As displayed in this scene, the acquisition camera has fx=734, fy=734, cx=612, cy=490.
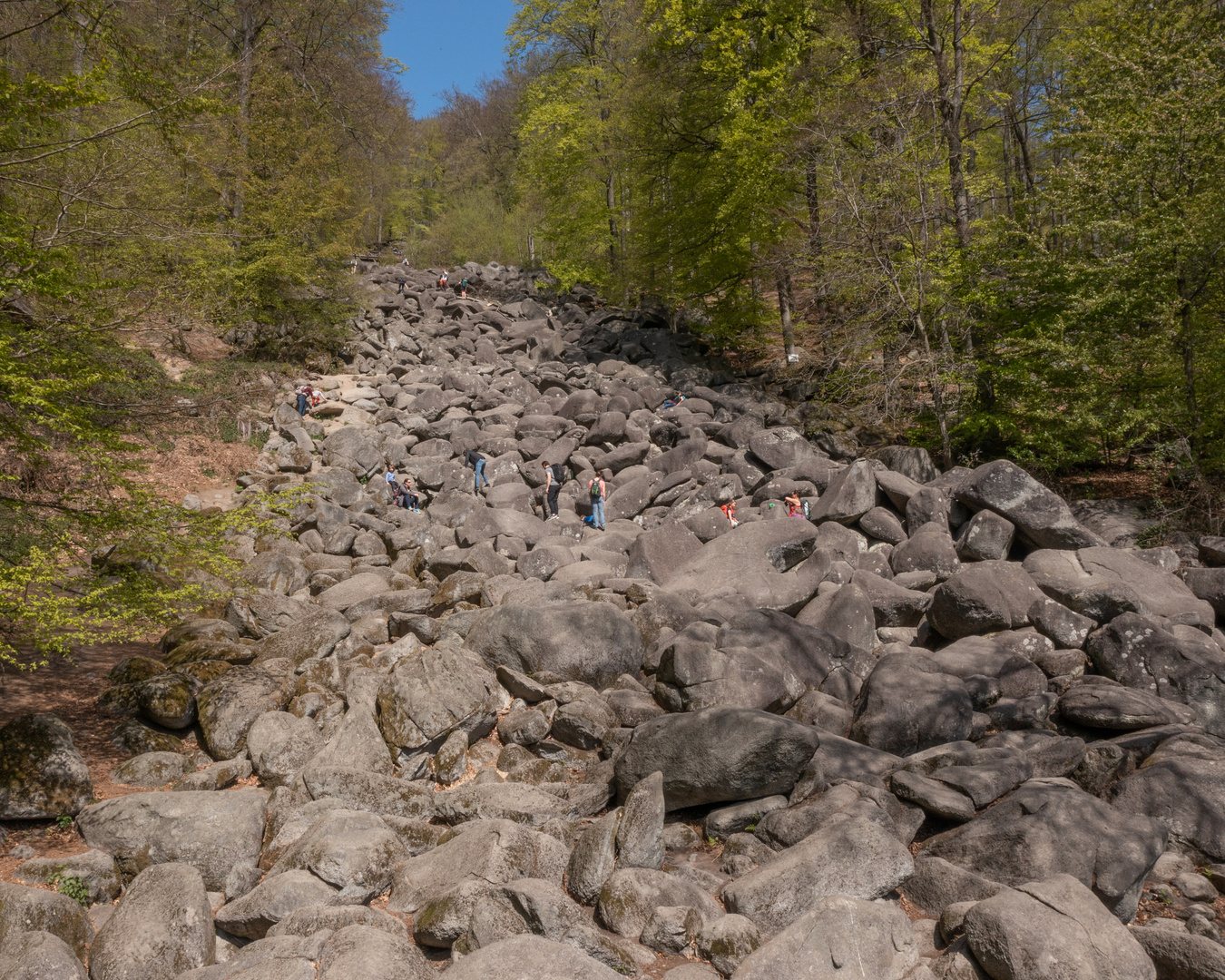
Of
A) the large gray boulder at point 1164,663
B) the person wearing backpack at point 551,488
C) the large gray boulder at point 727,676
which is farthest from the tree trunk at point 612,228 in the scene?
the large gray boulder at point 1164,663

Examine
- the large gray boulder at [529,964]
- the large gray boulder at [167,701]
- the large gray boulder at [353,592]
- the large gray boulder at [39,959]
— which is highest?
the large gray boulder at [353,592]

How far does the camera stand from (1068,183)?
13.4 metres

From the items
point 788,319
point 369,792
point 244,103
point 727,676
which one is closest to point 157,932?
point 369,792

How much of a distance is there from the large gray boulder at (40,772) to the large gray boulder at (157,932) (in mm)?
1946

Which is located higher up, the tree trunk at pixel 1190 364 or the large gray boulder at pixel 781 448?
the tree trunk at pixel 1190 364

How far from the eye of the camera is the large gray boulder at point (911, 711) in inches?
312

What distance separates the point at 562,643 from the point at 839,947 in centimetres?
547

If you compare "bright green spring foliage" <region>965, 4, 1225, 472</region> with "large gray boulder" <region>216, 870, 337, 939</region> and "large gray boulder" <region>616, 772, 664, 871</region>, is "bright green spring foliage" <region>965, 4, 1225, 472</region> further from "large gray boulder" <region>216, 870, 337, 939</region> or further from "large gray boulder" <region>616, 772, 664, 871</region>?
"large gray boulder" <region>216, 870, 337, 939</region>

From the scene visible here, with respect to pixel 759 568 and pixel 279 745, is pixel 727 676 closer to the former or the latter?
pixel 759 568

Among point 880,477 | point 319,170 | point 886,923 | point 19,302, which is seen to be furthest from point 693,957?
point 319,170

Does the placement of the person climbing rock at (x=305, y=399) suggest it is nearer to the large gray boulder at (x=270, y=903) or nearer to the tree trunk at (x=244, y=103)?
the tree trunk at (x=244, y=103)

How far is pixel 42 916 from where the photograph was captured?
5.25 meters

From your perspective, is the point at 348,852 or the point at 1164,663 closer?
the point at 348,852

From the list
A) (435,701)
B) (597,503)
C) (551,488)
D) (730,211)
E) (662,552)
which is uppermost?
(730,211)
